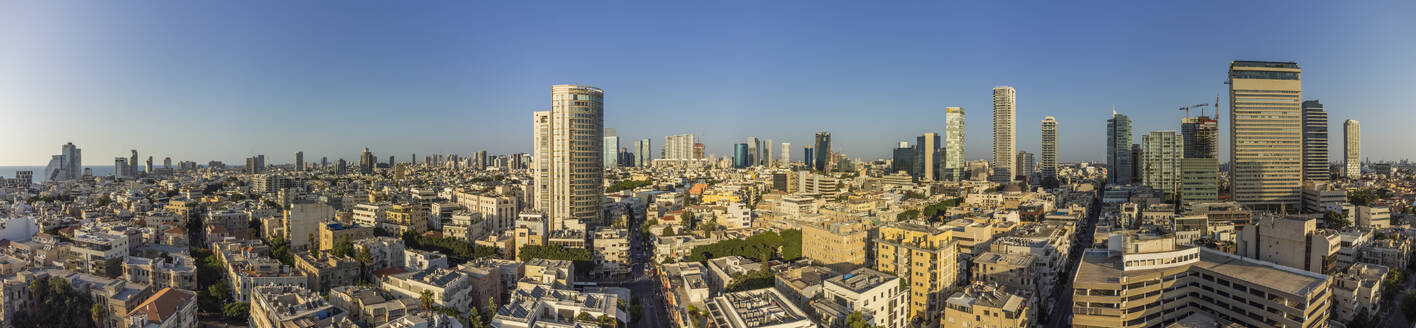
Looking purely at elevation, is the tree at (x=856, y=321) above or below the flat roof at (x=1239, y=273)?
below

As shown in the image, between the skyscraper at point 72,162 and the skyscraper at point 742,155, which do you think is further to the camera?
the skyscraper at point 742,155

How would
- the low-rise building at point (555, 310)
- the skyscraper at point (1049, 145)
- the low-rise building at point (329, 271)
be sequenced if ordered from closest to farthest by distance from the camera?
1. the low-rise building at point (555, 310)
2. the low-rise building at point (329, 271)
3. the skyscraper at point (1049, 145)

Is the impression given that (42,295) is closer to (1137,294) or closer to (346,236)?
(346,236)

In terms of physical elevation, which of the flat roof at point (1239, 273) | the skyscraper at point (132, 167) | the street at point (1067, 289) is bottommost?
the street at point (1067, 289)

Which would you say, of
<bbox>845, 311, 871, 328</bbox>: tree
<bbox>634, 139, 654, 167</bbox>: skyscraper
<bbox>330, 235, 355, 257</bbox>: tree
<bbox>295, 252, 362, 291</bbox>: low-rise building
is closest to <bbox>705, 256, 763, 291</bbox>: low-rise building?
<bbox>845, 311, 871, 328</bbox>: tree

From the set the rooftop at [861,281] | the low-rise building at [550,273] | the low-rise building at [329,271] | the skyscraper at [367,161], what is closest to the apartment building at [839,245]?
the rooftop at [861,281]

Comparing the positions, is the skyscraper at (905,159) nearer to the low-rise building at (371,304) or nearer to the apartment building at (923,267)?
the apartment building at (923,267)

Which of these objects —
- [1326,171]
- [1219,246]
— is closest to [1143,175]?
[1326,171]
